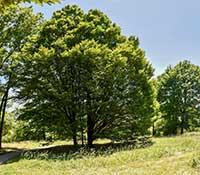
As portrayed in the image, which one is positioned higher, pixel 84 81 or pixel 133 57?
pixel 133 57

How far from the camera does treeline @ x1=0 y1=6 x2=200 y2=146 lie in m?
27.5

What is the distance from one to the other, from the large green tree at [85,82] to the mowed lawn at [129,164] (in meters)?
5.94

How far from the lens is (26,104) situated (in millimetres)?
29438

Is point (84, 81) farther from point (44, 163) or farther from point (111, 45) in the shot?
point (44, 163)

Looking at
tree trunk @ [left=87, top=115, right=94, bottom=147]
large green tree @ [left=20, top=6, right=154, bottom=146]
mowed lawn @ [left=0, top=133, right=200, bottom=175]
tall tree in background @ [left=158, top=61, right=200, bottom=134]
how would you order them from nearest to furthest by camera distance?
mowed lawn @ [left=0, top=133, right=200, bottom=175]
large green tree @ [left=20, top=6, right=154, bottom=146]
tree trunk @ [left=87, top=115, right=94, bottom=147]
tall tree in background @ [left=158, top=61, right=200, bottom=134]

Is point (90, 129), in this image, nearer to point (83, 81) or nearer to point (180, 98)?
point (83, 81)

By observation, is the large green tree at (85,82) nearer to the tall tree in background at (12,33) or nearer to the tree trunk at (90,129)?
the tree trunk at (90,129)

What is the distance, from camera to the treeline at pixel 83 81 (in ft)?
90.3

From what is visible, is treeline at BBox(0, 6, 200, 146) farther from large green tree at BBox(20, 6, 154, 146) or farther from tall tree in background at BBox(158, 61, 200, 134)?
tall tree in background at BBox(158, 61, 200, 134)

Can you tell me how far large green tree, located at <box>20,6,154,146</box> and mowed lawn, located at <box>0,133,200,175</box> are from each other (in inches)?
234

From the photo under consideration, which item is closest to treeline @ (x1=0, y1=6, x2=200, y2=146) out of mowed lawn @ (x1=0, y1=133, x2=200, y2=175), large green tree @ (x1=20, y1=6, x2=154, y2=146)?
large green tree @ (x1=20, y1=6, x2=154, y2=146)

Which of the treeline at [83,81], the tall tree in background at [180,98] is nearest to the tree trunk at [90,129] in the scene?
the treeline at [83,81]

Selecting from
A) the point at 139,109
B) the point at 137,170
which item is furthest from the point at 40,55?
the point at 137,170

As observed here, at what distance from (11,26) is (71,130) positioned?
1288 centimetres
